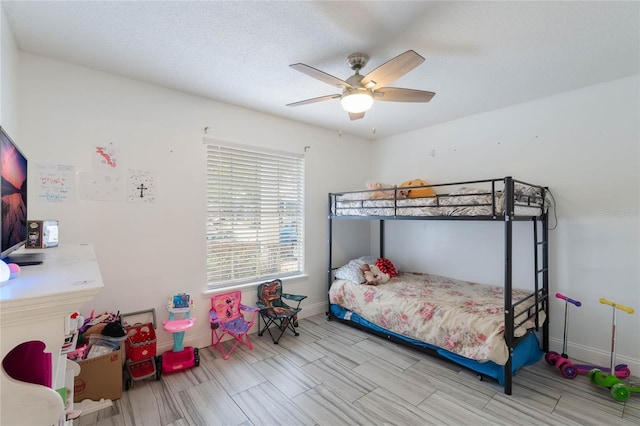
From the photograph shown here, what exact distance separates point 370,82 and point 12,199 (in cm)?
194

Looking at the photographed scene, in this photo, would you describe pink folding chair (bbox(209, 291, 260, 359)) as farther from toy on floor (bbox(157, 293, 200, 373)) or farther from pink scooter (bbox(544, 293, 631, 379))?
pink scooter (bbox(544, 293, 631, 379))

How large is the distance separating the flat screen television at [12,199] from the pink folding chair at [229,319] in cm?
181

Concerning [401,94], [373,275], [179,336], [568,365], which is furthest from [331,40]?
[568,365]

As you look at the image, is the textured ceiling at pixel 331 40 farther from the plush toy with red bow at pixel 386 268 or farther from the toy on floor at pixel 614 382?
the plush toy with red bow at pixel 386 268

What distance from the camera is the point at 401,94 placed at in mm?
2121

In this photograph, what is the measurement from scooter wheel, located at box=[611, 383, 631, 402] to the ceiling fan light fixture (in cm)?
273

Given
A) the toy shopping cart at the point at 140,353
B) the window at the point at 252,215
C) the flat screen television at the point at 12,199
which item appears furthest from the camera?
the window at the point at 252,215

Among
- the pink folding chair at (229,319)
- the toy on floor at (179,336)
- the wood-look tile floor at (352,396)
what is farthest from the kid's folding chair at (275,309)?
the toy on floor at (179,336)

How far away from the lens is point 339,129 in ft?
13.4

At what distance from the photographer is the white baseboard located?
250 cm

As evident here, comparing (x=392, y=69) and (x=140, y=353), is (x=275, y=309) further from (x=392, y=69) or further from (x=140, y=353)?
(x=392, y=69)

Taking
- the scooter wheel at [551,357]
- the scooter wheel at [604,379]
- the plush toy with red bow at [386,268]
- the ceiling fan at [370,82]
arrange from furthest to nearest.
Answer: the plush toy with red bow at [386,268], the scooter wheel at [551,357], the scooter wheel at [604,379], the ceiling fan at [370,82]

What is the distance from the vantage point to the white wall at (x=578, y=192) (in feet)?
8.27

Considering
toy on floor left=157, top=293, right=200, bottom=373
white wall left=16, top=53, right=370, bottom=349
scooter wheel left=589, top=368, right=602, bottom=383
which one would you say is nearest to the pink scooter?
scooter wheel left=589, top=368, right=602, bottom=383
